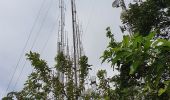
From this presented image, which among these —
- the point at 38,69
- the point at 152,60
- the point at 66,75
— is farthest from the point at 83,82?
the point at 152,60

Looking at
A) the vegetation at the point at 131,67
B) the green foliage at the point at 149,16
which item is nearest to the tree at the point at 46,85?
the vegetation at the point at 131,67

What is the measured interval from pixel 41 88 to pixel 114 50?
5974 millimetres

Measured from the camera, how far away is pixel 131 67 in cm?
190

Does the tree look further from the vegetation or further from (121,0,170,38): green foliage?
(121,0,170,38): green foliage

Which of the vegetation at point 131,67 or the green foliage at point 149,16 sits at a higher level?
the green foliage at point 149,16

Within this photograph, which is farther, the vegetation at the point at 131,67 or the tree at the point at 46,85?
the tree at the point at 46,85

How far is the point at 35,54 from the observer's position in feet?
25.9

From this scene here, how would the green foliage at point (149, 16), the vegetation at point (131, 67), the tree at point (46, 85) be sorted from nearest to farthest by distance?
the vegetation at point (131, 67) → the tree at point (46, 85) → the green foliage at point (149, 16)

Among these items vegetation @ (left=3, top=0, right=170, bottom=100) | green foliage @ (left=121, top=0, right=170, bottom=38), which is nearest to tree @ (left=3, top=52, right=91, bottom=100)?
vegetation @ (left=3, top=0, right=170, bottom=100)

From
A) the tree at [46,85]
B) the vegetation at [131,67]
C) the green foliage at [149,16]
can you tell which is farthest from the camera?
the green foliage at [149,16]

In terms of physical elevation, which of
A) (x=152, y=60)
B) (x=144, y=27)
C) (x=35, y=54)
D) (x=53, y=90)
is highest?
(x=144, y=27)

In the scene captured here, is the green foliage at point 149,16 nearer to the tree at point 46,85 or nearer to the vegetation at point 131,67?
the vegetation at point 131,67

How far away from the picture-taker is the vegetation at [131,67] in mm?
1894

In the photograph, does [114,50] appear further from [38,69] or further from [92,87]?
→ [92,87]
